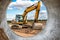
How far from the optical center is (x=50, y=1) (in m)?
3.73

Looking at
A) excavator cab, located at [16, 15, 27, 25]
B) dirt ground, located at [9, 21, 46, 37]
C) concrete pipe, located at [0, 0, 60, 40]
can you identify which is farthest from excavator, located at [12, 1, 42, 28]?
concrete pipe, located at [0, 0, 60, 40]

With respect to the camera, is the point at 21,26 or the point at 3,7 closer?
the point at 3,7

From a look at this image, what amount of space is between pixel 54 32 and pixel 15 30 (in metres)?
0.88

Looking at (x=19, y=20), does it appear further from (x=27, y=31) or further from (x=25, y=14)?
(x=27, y=31)

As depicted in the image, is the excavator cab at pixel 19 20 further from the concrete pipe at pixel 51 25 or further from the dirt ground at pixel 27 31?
the concrete pipe at pixel 51 25

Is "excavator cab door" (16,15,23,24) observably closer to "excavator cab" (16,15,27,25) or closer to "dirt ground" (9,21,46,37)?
"excavator cab" (16,15,27,25)

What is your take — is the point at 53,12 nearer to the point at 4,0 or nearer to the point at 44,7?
the point at 44,7

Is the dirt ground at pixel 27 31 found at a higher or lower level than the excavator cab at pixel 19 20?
lower

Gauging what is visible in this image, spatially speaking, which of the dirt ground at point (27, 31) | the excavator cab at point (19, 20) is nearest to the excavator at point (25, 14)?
the excavator cab at point (19, 20)

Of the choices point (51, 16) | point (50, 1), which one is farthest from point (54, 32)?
point (50, 1)

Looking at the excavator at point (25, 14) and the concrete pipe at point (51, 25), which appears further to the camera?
the excavator at point (25, 14)

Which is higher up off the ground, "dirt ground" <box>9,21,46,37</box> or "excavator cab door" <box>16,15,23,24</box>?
"excavator cab door" <box>16,15,23,24</box>

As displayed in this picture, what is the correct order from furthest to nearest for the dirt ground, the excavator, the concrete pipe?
the excavator < the dirt ground < the concrete pipe

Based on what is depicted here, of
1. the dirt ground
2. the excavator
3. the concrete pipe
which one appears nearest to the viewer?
the concrete pipe
